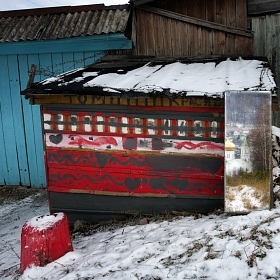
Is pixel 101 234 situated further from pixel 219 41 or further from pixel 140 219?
pixel 219 41

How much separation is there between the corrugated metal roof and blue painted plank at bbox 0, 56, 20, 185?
0.94m

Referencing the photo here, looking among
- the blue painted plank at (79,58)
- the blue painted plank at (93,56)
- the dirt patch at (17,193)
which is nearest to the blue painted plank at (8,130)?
the dirt patch at (17,193)

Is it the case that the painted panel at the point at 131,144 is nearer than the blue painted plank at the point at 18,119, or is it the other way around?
the painted panel at the point at 131,144

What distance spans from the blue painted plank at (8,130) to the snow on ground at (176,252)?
3.75 m

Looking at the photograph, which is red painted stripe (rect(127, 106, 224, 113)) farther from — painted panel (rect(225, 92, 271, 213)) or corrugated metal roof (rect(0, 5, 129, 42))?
corrugated metal roof (rect(0, 5, 129, 42))

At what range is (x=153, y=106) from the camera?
525cm

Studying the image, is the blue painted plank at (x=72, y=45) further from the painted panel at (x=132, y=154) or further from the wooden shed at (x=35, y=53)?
the painted panel at (x=132, y=154)

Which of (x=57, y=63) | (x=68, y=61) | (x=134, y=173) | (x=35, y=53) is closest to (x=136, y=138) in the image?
(x=134, y=173)

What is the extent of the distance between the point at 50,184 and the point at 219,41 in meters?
4.25

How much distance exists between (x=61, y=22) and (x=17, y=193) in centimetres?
418

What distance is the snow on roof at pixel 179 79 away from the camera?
4.74 meters

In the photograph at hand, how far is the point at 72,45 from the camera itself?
25.3 feet

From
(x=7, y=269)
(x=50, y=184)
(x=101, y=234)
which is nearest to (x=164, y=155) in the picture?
(x=101, y=234)

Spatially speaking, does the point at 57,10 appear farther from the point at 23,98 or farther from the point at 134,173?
the point at 134,173
